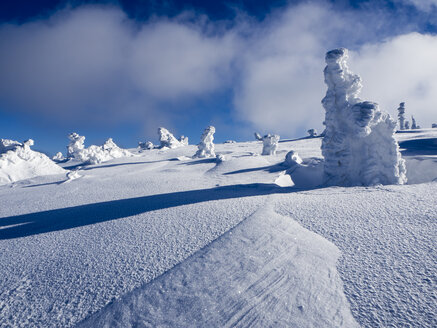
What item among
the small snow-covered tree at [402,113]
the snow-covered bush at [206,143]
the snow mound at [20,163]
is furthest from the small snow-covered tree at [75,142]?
the small snow-covered tree at [402,113]

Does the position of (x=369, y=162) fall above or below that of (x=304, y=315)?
above

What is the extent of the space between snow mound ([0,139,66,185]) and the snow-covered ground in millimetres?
13845

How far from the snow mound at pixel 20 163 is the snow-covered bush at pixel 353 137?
65.3 feet

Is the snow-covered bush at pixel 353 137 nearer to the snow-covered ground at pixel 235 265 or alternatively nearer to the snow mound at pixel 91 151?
the snow-covered ground at pixel 235 265

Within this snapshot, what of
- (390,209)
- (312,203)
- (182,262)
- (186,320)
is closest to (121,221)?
(182,262)

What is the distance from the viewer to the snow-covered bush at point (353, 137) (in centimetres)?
→ 723

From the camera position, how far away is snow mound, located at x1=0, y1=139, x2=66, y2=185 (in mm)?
14836

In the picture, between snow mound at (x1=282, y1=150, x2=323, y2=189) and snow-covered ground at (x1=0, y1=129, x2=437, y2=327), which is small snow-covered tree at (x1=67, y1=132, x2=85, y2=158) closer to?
snow-covered ground at (x1=0, y1=129, x2=437, y2=327)

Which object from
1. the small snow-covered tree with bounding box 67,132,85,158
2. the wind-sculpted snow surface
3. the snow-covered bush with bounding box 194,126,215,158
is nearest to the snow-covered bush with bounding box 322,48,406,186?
the wind-sculpted snow surface

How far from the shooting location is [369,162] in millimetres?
7453

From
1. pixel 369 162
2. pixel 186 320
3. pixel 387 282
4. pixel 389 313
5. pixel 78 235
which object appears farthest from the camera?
pixel 369 162

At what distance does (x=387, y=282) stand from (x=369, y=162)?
6449 millimetres

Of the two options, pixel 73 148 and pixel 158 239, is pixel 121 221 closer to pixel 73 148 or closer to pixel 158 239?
pixel 158 239

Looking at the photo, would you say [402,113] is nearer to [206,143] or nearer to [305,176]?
[206,143]
